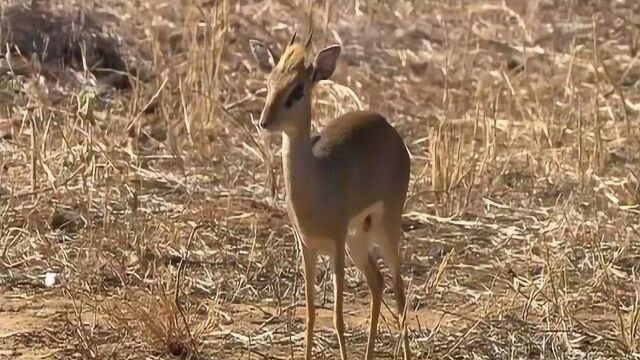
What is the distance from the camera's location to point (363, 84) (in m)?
9.05

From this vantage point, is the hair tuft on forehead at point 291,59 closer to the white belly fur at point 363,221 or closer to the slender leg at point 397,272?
the white belly fur at point 363,221

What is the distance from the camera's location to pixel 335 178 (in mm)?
4531

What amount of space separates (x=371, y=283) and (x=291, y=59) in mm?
848

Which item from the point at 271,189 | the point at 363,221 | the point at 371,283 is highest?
the point at 363,221

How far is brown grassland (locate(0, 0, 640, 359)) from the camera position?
5.07 m

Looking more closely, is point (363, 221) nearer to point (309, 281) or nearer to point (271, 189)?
point (309, 281)

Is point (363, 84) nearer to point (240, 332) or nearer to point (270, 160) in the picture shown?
point (270, 160)

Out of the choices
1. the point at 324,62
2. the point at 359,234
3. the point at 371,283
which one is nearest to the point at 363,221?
the point at 359,234

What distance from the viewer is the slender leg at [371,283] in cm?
474

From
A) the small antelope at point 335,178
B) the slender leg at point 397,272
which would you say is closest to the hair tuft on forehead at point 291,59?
the small antelope at point 335,178

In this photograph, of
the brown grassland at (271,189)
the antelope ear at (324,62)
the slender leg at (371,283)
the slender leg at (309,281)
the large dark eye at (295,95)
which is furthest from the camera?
the brown grassland at (271,189)

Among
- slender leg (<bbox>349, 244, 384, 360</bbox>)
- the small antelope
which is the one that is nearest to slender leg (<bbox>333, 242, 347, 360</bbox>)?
the small antelope

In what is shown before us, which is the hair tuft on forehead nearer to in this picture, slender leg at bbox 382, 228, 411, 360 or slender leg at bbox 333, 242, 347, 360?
slender leg at bbox 333, 242, 347, 360

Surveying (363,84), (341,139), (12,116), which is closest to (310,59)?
(341,139)
